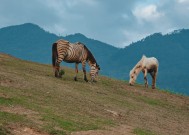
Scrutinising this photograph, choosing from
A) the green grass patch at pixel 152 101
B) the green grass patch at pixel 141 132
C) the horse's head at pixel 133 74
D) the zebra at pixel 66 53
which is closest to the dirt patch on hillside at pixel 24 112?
the green grass patch at pixel 141 132

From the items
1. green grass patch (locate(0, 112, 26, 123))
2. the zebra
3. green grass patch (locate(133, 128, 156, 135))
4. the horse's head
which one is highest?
the zebra

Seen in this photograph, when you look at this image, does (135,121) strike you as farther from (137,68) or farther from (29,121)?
(137,68)

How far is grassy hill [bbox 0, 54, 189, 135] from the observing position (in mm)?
15852

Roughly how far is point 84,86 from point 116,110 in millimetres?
6987

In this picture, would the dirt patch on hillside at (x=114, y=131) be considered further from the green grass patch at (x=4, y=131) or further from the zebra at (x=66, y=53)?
the zebra at (x=66, y=53)

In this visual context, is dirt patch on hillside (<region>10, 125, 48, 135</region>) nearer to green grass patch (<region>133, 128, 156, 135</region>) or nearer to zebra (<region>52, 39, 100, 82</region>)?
green grass patch (<region>133, 128, 156, 135</region>)

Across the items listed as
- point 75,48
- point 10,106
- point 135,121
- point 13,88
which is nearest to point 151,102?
point 75,48

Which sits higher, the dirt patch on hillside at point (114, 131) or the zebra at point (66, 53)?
the zebra at point (66, 53)

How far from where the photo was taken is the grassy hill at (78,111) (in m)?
15.9

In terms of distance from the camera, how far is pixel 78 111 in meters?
20.0

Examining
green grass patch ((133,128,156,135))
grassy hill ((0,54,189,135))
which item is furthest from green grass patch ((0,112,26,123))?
green grass patch ((133,128,156,135))

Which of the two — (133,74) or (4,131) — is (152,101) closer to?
(133,74)

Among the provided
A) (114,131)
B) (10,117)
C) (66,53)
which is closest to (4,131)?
(10,117)


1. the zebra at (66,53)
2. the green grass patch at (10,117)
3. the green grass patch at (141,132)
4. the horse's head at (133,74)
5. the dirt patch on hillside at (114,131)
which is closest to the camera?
the green grass patch at (10,117)
